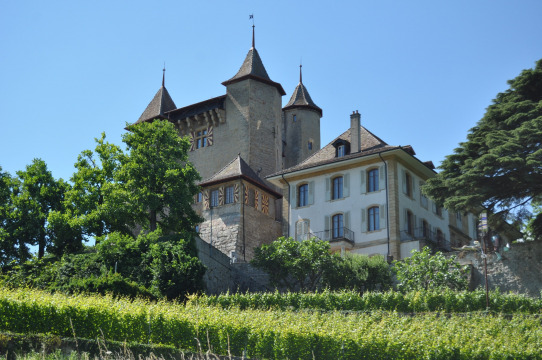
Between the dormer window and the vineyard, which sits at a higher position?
the dormer window

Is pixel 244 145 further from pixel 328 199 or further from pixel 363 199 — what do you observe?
pixel 363 199

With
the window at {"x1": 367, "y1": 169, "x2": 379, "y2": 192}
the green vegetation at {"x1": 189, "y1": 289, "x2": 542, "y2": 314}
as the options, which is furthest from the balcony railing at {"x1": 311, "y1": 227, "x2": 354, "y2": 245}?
the green vegetation at {"x1": 189, "y1": 289, "x2": 542, "y2": 314}

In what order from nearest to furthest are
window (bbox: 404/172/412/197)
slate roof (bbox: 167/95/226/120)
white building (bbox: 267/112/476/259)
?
1. white building (bbox: 267/112/476/259)
2. window (bbox: 404/172/412/197)
3. slate roof (bbox: 167/95/226/120)

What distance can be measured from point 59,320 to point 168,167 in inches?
667

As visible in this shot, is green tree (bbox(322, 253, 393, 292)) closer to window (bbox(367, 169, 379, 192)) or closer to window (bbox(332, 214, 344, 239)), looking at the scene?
window (bbox(332, 214, 344, 239))

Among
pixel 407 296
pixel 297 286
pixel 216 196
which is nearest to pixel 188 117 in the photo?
pixel 216 196

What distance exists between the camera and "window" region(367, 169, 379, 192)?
41.7 metres

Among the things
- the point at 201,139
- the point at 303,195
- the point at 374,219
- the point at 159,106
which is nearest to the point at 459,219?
the point at 374,219

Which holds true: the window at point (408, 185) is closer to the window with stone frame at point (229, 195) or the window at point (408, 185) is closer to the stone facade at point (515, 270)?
the stone facade at point (515, 270)

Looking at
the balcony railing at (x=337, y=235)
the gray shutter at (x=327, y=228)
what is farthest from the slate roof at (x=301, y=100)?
the balcony railing at (x=337, y=235)

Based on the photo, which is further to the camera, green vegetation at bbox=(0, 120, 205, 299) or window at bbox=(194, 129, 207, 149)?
window at bbox=(194, 129, 207, 149)

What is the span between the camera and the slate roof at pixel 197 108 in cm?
5566

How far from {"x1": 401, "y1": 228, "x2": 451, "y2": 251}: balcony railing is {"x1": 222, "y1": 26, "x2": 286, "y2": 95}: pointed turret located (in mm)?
17369

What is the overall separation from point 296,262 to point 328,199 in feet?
29.5
